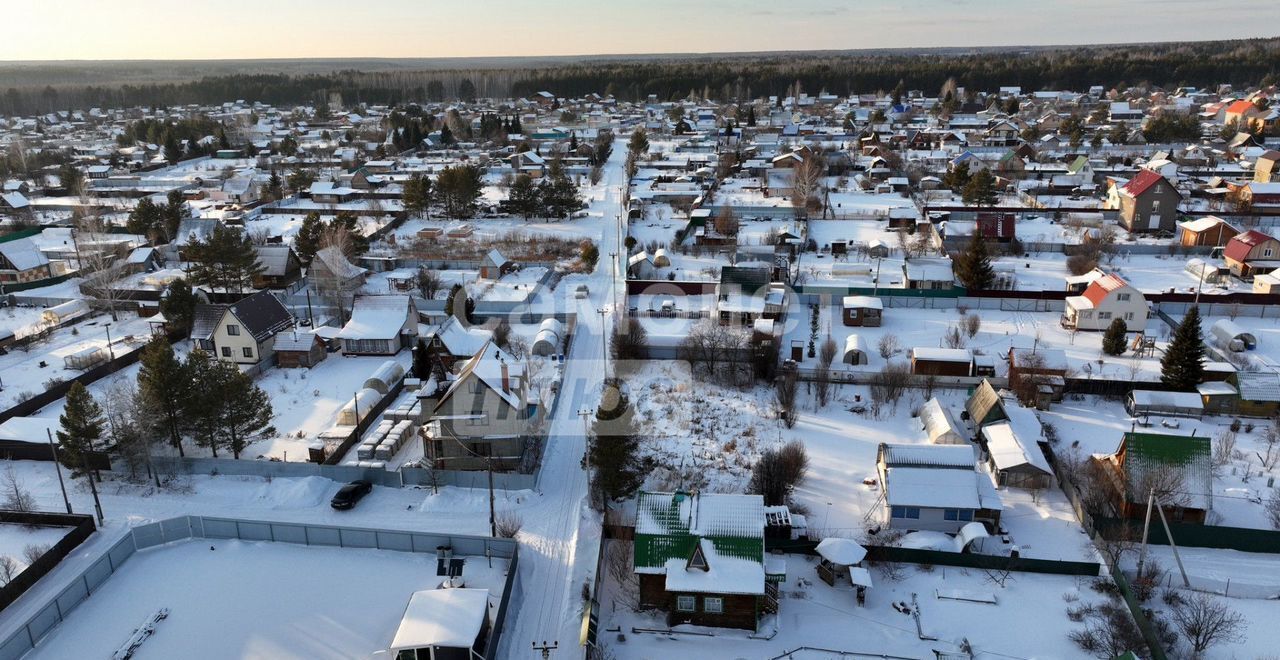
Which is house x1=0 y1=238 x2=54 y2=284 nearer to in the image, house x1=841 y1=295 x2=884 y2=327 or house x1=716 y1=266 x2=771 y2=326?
house x1=716 y1=266 x2=771 y2=326

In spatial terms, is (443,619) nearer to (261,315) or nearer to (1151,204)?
(261,315)

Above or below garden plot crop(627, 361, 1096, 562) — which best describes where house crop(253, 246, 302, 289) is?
above

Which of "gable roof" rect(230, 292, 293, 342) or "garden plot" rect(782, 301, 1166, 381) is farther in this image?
"gable roof" rect(230, 292, 293, 342)

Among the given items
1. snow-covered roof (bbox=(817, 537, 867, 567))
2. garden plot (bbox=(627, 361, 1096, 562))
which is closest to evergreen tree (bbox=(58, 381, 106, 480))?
garden plot (bbox=(627, 361, 1096, 562))

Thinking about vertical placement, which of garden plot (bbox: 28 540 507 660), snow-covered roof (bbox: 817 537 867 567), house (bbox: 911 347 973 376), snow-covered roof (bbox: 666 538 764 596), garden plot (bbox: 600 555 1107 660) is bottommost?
garden plot (bbox: 600 555 1107 660)

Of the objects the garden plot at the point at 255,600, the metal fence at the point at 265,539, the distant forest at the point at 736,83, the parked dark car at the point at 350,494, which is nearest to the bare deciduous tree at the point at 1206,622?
the metal fence at the point at 265,539

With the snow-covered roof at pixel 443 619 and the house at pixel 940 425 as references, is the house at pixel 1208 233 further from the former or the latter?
the snow-covered roof at pixel 443 619

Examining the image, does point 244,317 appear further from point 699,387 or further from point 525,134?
point 525,134

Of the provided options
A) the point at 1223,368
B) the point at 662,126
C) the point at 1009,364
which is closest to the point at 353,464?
the point at 1009,364
